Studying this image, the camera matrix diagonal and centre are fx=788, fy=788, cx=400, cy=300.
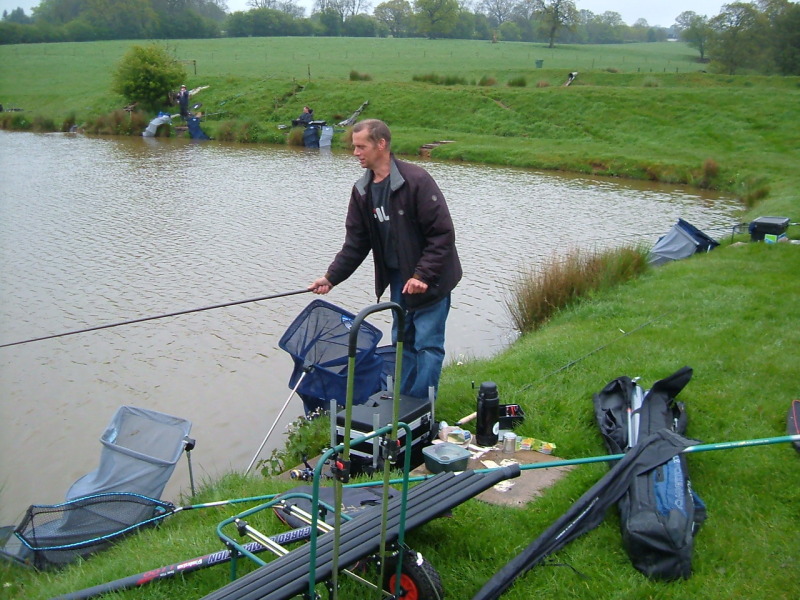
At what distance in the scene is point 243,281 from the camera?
402 inches

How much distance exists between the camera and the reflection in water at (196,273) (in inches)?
251

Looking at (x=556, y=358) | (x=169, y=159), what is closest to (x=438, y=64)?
(x=169, y=159)

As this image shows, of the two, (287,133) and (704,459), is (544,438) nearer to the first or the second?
(704,459)

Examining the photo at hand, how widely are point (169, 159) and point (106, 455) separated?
66.4 feet

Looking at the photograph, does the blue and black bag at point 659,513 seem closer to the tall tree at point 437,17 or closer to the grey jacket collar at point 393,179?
the grey jacket collar at point 393,179

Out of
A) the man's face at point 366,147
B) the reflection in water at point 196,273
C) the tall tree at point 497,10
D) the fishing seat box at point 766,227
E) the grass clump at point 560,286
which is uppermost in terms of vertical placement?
the tall tree at point 497,10

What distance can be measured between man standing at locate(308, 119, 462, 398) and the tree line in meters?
33.5

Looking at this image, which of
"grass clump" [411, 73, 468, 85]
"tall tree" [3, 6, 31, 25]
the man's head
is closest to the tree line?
"grass clump" [411, 73, 468, 85]

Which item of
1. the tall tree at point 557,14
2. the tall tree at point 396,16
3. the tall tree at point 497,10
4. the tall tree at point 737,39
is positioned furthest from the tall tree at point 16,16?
the tall tree at point 497,10

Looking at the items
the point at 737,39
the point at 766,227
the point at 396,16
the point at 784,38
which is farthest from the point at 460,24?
the point at 766,227

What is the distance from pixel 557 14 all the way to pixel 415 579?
69700 millimetres

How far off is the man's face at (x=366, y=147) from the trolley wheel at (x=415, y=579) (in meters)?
2.29

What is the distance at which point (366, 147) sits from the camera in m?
4.41

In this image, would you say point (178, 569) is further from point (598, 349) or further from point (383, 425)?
point (598, 349)
